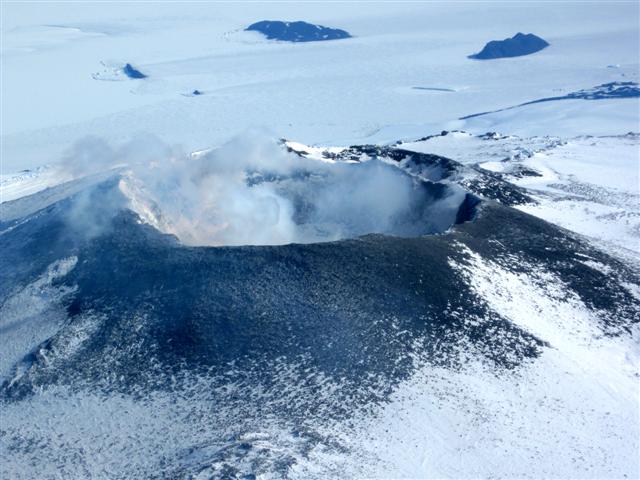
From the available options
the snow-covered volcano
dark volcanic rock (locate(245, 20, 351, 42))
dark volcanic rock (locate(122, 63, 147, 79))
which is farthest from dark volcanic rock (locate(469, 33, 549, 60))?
the snow-covered volcano

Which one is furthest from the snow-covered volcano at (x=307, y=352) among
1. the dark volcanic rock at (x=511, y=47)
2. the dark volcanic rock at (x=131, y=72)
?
the dark volcanic rock at (x=511, y=47)

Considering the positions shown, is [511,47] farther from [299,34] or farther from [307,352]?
[307,352]

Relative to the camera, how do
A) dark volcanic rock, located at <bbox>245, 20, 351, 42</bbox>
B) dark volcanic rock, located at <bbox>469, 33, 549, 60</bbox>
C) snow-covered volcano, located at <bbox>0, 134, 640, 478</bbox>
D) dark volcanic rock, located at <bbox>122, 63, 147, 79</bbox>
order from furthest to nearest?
dark volcanic rock, located at <bbox>245, 20, 351, 42</bbox> < dark volcanic rock, located at <bbox>469, 33, 549, 60</bbox> < dark volcanic rock, located at <bbox>122, 63, 147, 79</bbox> < snow-covered volcano, located at <bbox>0, 134, 640, 478</bbox>

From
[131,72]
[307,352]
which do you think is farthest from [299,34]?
[307,352]

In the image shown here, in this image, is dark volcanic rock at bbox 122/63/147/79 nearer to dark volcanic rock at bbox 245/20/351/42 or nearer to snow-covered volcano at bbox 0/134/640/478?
dark volcanic rock at bbox 245/20/351/42

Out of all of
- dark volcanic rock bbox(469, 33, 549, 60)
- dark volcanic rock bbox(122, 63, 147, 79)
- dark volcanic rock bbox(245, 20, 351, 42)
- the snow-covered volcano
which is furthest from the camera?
dark volcanic rock bbox(245, 20, 351, 42)

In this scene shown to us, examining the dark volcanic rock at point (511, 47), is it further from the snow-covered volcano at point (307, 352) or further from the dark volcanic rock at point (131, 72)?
the snow-covered volcano at point (307, 352)

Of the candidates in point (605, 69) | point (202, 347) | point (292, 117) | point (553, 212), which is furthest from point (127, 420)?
point (605, 69)

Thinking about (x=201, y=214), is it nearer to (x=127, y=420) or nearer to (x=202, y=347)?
(x=202, y=347)
